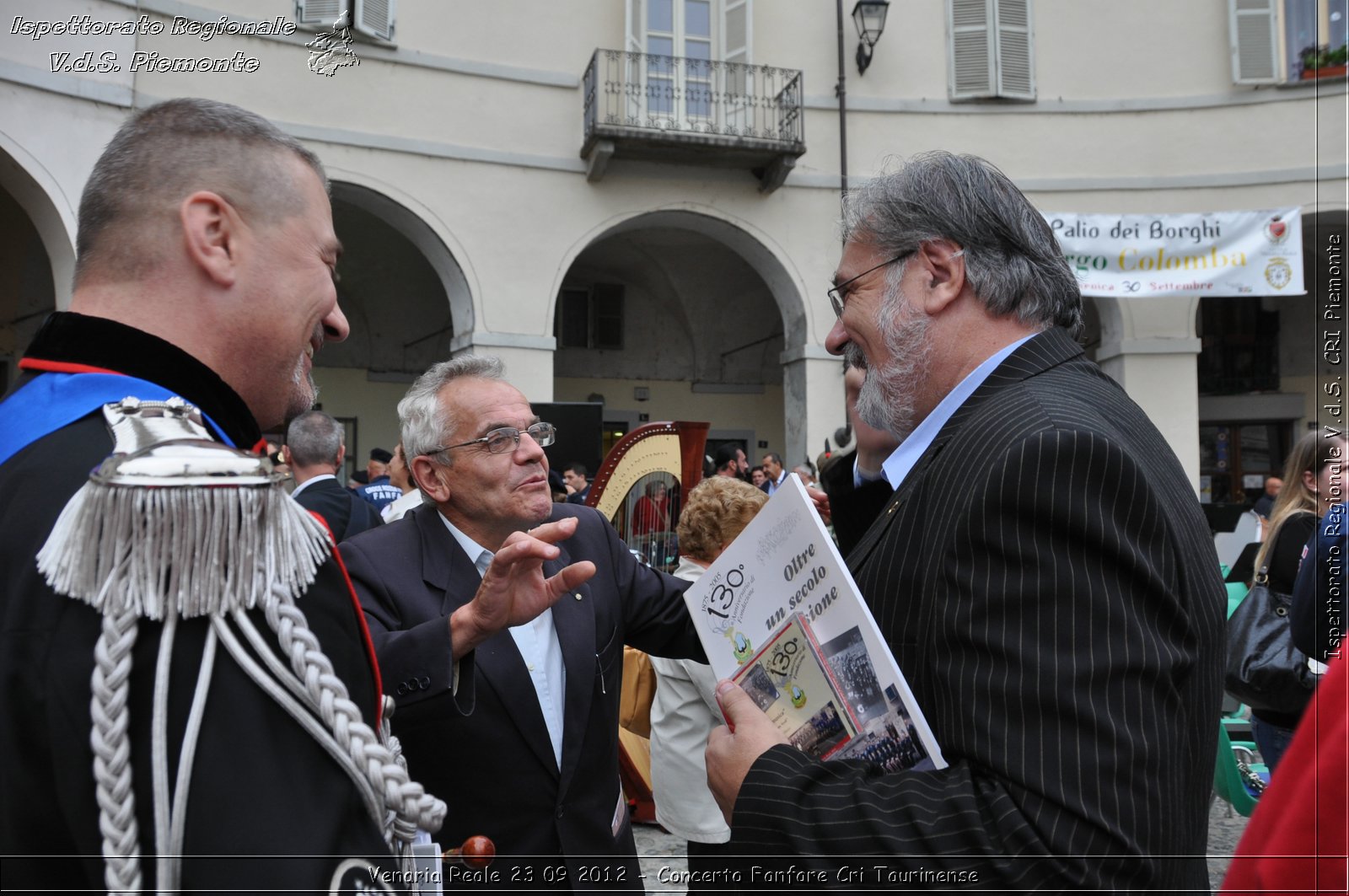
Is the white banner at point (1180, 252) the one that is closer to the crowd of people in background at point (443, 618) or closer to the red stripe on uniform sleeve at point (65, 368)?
the crowd of people in background at point (443, 618)

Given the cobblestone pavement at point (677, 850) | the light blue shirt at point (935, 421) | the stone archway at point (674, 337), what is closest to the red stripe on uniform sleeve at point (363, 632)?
the light blue shirt at point (935, 421)

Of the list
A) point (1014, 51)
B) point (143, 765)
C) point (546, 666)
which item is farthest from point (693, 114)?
point (143, 765)

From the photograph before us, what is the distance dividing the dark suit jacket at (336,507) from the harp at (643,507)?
1191 millimetres

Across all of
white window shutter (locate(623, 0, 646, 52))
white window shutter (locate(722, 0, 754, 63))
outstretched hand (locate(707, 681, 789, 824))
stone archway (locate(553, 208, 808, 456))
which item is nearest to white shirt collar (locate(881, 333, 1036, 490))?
outstretched hand (locate(707, 681, 789, 824))

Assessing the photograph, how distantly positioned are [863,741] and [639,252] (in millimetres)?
15755

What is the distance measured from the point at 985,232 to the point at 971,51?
13.3m

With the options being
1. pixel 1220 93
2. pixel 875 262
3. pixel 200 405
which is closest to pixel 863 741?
pixel 875 262

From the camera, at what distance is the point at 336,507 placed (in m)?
4.45

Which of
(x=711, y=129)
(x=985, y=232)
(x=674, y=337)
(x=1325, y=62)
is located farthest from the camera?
(x=674, y=337)

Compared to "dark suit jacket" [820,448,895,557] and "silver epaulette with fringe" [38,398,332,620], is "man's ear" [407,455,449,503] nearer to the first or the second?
"dark suit jacket" [820,448,895,557]

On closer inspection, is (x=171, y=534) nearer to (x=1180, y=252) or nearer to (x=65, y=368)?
(x=65, y=368)

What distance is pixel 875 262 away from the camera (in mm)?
1796

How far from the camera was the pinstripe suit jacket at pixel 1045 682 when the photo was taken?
1.18 m

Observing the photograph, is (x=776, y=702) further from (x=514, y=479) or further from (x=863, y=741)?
(x=514, y=479)
